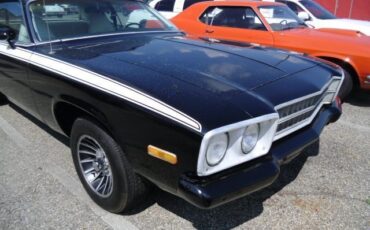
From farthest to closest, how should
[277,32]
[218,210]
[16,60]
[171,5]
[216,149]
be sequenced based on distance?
[171,5]
[277,32]
[16,60]
[218,210]
[216,149]

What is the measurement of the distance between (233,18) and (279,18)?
2.48ft

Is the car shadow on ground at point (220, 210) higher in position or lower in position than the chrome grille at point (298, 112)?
lower

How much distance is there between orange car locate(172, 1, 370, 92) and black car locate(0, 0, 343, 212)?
6.21ft

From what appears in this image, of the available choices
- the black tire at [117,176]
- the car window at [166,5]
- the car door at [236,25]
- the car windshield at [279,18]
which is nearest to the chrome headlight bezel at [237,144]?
the black tire at [117,176]

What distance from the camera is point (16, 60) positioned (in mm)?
3191

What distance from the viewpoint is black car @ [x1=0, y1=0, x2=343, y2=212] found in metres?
1.95

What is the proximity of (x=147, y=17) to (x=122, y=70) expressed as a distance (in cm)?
170

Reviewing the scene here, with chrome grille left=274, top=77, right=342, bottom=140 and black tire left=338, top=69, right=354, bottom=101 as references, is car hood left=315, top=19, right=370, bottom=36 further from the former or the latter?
chrome grille left=274, top=77, right=342, bottom=140

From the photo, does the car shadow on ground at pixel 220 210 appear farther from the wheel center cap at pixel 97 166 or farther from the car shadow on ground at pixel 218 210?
the wheel center cap at pixel 97 166

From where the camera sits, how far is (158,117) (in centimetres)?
198

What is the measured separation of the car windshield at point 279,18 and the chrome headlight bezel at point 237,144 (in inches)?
157

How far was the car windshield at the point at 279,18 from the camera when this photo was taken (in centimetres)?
583

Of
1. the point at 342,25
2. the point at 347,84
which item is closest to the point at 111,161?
the point at 347,84

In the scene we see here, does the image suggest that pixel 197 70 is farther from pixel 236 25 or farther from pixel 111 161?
pixel 236 25
